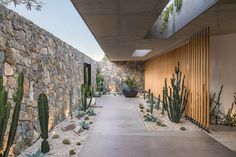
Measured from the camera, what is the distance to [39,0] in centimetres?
327

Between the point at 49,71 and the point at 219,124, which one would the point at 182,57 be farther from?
the point at 49,71

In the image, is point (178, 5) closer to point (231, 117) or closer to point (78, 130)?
point (231, 117)

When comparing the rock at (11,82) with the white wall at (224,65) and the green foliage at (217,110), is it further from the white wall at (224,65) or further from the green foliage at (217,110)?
the white wall at (224,65)

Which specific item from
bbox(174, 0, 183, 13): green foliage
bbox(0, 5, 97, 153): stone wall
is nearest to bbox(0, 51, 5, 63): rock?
bbox(0, 5, 97, 153): stone wall

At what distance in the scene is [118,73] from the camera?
14133 millimetres

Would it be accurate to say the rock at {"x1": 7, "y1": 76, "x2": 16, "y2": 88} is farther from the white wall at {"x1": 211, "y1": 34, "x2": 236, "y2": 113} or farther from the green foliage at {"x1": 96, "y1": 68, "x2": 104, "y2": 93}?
the green foliage at {"x1": 96, "y1": 68, "x2": 104, "y2": 93}

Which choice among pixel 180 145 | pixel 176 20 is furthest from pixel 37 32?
pixel 180 145

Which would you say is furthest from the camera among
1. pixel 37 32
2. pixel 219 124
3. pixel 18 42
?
pixel 219 124

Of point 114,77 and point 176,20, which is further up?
point 176,20

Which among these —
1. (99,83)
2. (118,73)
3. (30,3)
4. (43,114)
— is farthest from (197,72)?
(118,73)

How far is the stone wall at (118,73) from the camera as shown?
14.1 meters

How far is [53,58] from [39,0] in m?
1.78

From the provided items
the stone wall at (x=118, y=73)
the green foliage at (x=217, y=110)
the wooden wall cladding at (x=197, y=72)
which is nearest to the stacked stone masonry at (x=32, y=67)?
the wooden wall cladding at (x=197, y=72)

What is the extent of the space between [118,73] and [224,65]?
8.95 meters
